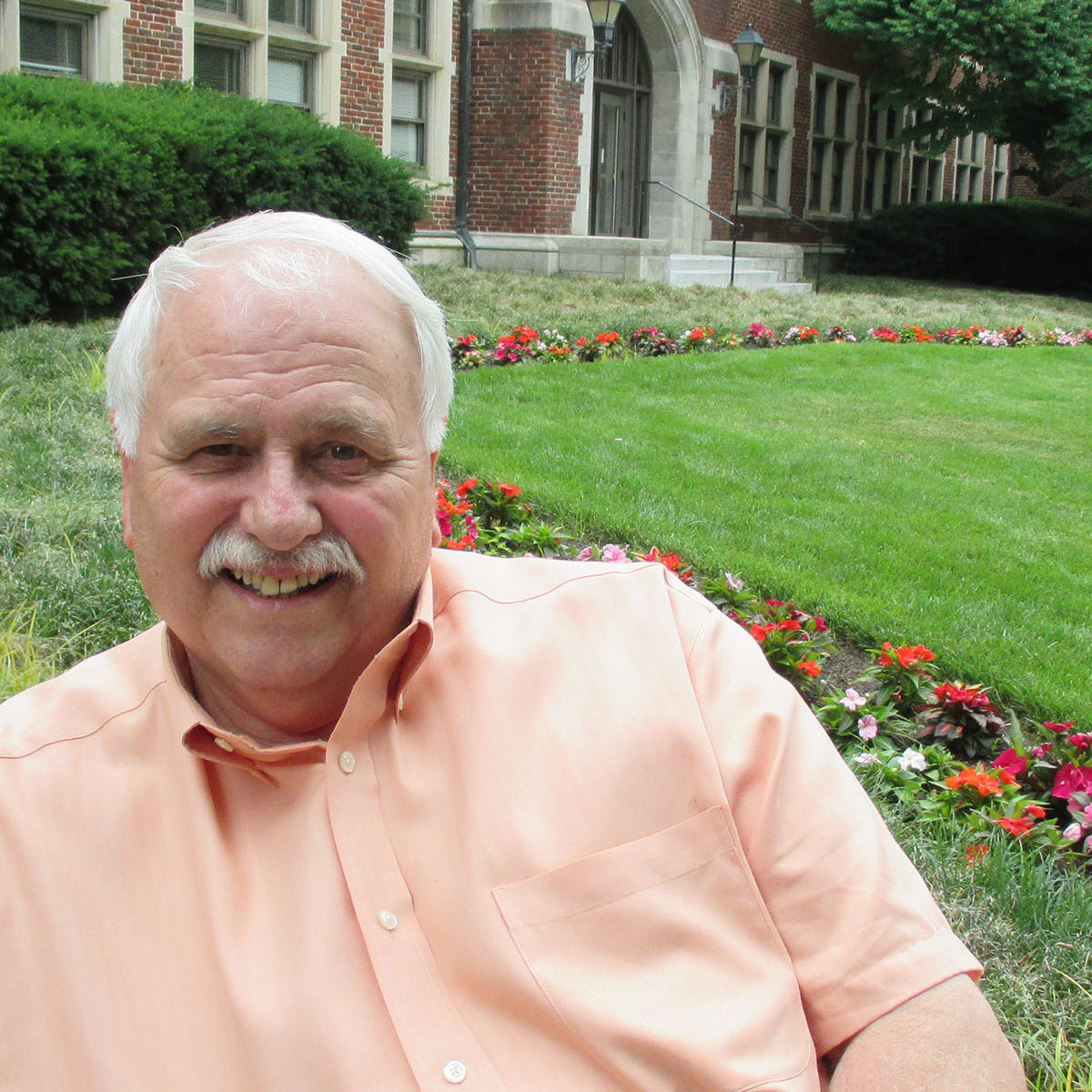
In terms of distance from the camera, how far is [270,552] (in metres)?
1.70

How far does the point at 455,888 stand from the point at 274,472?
1.92 ft

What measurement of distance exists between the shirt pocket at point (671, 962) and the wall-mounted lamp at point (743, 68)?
1877cm

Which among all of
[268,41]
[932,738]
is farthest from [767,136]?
[932,738]

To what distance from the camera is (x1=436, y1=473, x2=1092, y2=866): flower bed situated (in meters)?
3.09

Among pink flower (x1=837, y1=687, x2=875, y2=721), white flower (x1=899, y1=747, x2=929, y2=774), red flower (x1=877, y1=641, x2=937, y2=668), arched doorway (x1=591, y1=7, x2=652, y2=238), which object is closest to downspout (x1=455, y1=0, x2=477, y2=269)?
arched doorway (x1=591, y1=7, x2=652, y2=238)

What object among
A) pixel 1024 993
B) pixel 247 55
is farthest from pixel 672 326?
pixel 1024 993

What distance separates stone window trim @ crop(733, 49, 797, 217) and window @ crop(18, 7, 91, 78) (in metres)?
11.8

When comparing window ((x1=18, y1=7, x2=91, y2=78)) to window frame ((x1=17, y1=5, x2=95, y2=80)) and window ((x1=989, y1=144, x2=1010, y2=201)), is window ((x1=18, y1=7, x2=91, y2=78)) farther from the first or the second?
window ((x1=989, y1=144, x2=1010, y2=201))

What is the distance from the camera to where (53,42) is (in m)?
12.1

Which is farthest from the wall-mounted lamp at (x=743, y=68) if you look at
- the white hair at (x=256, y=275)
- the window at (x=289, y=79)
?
the white hair at (x=256, y=275)

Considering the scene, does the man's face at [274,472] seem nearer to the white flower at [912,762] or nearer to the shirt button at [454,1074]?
the shirt button at [454,1074]

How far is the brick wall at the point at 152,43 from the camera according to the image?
12.3 m

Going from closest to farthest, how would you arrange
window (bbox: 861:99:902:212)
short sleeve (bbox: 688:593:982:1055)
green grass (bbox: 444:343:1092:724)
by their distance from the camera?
1. short sleeve (bbox: 688:593:982:1055)
2. green grass (bbox: 444:343:1092:724)
3. window (bbox: 861:99:902:212)

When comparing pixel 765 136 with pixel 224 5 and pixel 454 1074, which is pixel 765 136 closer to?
pixel 224 5
